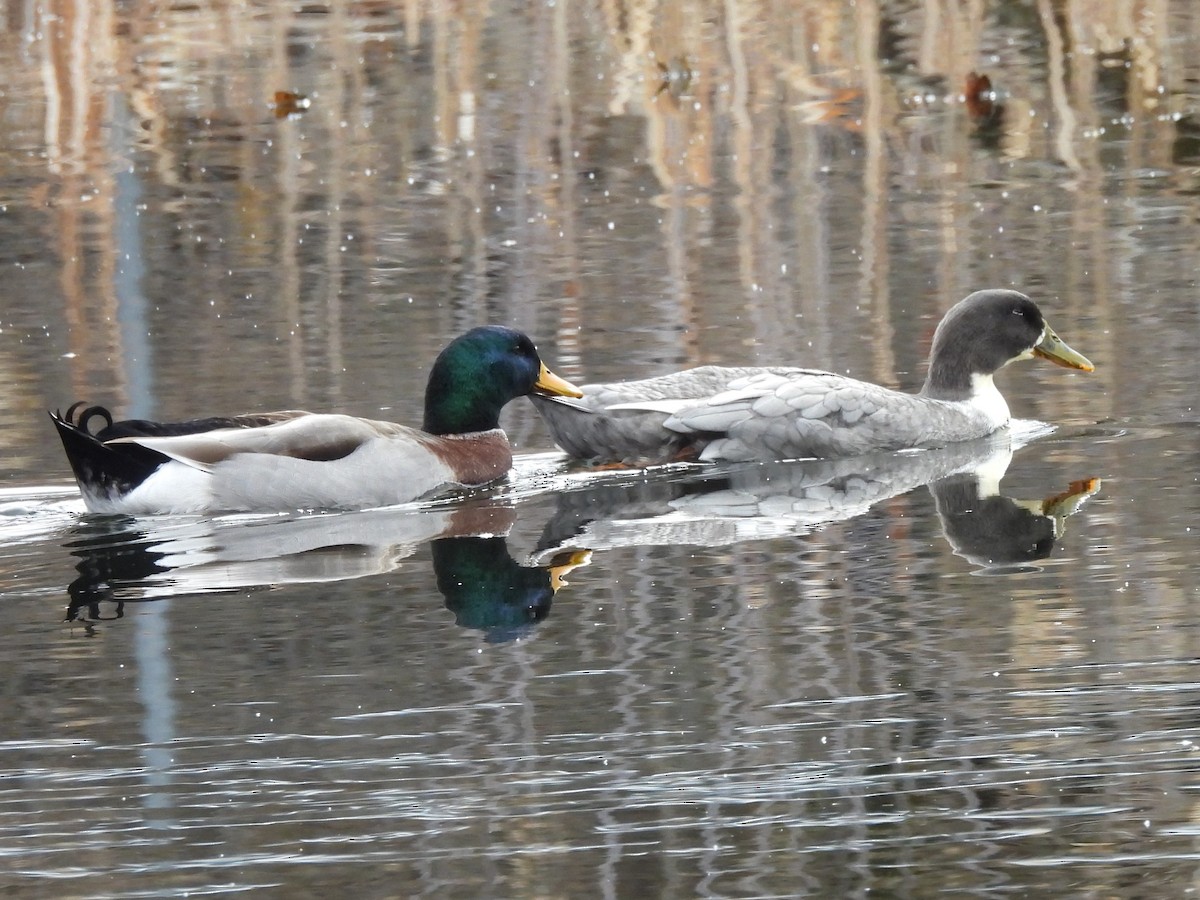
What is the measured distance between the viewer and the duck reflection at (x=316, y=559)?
261 inches

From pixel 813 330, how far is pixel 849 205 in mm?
3810

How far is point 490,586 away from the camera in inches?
268

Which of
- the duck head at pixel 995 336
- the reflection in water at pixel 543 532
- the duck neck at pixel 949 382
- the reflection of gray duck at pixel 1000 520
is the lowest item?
the reflection of gray duck at pixel 1000 520

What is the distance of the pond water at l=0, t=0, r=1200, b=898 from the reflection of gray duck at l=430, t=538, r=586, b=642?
0.02m

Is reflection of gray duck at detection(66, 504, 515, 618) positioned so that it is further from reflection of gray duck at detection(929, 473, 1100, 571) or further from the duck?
reflection of gray duck at detection(929, 473, 1100, 571)

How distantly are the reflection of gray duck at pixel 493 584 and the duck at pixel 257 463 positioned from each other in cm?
75

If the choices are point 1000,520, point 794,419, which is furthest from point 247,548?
point 1000,520

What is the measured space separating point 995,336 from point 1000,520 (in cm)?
230

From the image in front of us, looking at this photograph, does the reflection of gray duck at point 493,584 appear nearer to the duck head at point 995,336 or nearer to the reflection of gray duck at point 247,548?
the reflection of gray duck at point 247,548

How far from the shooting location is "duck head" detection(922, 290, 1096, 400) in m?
9.59

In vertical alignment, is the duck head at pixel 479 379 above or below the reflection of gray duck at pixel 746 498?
above

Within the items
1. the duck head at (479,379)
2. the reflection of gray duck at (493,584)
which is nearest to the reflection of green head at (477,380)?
the duck head at (479,379)

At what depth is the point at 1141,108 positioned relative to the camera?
1780cm

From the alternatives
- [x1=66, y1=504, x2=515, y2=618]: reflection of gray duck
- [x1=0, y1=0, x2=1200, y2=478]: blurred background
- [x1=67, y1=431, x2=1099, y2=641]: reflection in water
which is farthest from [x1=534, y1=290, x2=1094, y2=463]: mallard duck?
[x1=0, y1=0, x2=1200, y2=478]: blurred background
